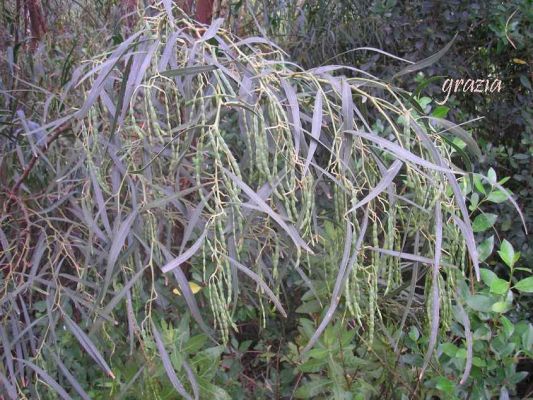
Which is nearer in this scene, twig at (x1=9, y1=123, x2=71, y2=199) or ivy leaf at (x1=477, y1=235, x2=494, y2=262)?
twig at (x1=9, y1=123, x2=71, y2=199)

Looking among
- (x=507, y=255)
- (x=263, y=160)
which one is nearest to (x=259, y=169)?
(x=263, y=160)

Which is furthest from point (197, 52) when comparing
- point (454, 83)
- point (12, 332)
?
point (454, 83)

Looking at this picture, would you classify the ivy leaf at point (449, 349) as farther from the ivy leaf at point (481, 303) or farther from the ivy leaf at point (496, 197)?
the ivy leaf at point (496, 197)

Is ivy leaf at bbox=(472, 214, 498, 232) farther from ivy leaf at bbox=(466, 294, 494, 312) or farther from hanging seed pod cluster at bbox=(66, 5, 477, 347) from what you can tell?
hanging seed pod cluster at bbox=(66, 5, 477, 347)

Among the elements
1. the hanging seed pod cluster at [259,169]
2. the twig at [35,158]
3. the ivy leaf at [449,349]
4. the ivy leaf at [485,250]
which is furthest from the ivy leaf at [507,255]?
the twig at [35,158]

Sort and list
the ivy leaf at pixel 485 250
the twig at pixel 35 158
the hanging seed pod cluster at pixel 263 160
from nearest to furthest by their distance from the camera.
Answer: the hanging seed pod cluster at pixel 263 160, the twig at pixel 35 158, the ivy leaf at pixel 485 250

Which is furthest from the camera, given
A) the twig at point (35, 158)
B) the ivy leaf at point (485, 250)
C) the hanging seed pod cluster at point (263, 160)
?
the ivy leaf at point (485, 250)

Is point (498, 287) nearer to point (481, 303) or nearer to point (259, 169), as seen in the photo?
point (481, 303)

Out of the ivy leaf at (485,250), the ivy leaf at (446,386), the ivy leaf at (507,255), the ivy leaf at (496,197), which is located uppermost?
the ivy leaf at (496,197)

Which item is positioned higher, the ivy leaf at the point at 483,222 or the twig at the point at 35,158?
the twig at the point at 35,158

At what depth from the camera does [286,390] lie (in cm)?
146

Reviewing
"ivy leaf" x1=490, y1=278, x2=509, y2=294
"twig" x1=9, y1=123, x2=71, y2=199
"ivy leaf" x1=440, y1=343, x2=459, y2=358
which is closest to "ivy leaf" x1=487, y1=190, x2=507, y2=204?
"ivy leaf" x1=490, y1=278, x2=509, y2=294

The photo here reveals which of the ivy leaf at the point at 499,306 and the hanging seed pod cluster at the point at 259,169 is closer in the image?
the hanging seed pod cluster at the point at 259,169

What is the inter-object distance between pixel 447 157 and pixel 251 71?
317 millimetres
